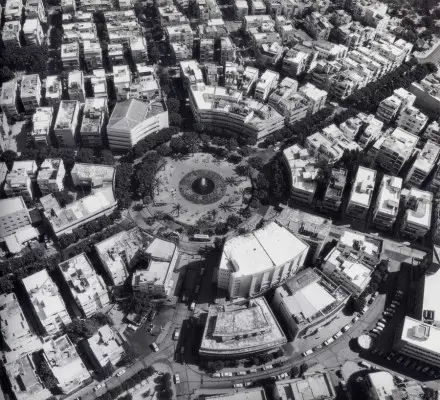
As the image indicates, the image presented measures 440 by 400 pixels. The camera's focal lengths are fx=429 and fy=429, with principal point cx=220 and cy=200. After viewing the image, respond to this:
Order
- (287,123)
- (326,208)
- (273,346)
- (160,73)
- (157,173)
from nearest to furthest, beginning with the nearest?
1. (273,346)
2. (326,208)
3. (157,173)
4. (287,123)
5. (160,73)

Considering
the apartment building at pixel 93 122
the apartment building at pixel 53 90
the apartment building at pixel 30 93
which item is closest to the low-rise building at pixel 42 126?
the apartment building at pixel 30 93

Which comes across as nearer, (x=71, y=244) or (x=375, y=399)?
(x=375, y=399)

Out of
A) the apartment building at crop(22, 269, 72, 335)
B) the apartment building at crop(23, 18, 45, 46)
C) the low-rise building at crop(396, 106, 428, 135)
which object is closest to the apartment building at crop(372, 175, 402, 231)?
the low-rise building at crop(396, 106, 428, 135)

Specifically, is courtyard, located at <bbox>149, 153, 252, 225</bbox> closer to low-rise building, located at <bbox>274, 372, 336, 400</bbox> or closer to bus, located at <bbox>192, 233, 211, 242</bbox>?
bus, located at <bbox>192, 233, 211, 242</bbox>

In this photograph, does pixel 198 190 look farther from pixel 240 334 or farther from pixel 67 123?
pixel 240 334

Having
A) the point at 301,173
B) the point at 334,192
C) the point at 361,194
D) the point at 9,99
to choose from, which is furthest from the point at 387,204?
the point at 9,99

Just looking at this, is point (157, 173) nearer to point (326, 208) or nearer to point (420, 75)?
point (326, 208)

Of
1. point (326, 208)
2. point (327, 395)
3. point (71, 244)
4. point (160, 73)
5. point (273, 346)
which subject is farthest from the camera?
point (160, 73)

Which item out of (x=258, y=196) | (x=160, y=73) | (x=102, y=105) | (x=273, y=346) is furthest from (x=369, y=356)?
(x=160, y=73)
